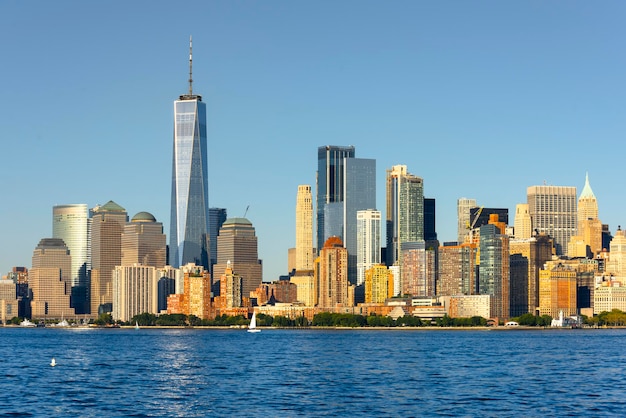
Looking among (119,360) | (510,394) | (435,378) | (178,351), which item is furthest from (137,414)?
(178,351)

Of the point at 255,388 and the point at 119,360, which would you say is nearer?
the point at 255,388

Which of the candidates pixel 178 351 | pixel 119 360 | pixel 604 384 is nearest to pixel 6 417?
pixel 604 384

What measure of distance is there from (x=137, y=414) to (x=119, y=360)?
209ft

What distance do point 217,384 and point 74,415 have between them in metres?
24.2

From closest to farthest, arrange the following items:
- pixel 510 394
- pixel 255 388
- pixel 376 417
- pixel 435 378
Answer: pixel 376 417 → pixel 510 394 → pixel 255 388 → pixel 435 378

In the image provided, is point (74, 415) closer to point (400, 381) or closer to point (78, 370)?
point (400, 381)

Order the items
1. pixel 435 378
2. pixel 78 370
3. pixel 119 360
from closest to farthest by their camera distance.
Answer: pixel 435 378 → pixel 78 370 → pixel 119 360

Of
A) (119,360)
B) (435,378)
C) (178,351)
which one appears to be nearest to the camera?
(435,378)

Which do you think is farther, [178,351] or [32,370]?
[178,351]

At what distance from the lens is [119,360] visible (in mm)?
142250

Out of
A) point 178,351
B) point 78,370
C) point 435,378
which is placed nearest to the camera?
point 435,378

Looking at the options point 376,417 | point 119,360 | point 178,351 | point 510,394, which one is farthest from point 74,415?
point 178,351

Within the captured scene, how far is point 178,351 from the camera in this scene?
17075cm

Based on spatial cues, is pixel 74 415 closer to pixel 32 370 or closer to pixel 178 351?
pixel 32 370
